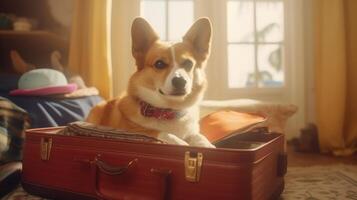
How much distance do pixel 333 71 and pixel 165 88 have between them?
1.72 meters

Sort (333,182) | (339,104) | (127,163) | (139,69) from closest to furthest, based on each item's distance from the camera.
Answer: (127,163) → (139,69) → (333,182) → (339,104)

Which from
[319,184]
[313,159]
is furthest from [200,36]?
[313,159]

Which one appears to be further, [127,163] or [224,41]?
[224,41]

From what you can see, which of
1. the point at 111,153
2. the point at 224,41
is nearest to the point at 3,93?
the point at 111,153

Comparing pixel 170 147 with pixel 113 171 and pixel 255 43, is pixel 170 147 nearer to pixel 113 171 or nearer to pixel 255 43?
pixel 113 171

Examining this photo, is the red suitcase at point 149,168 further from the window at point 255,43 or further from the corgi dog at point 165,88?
the window at point 255,43

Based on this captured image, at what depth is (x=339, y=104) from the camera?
7.66 feet

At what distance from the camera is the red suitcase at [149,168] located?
0.83 meters

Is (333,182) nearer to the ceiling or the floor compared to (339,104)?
nearer to the floor

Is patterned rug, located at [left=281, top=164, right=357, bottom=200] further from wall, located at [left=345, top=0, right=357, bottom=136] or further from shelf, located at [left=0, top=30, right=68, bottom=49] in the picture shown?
shelf, located at [left=0, top=30, right=68, bottom=49]

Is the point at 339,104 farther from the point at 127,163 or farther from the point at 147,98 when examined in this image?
the point at 127,163

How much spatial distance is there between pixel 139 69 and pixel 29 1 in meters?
2.00

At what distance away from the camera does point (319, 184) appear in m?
1.42

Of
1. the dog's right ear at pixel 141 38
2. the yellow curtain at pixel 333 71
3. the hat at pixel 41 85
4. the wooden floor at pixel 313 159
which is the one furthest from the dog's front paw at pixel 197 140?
the yellow curtain at pixel 333 71
